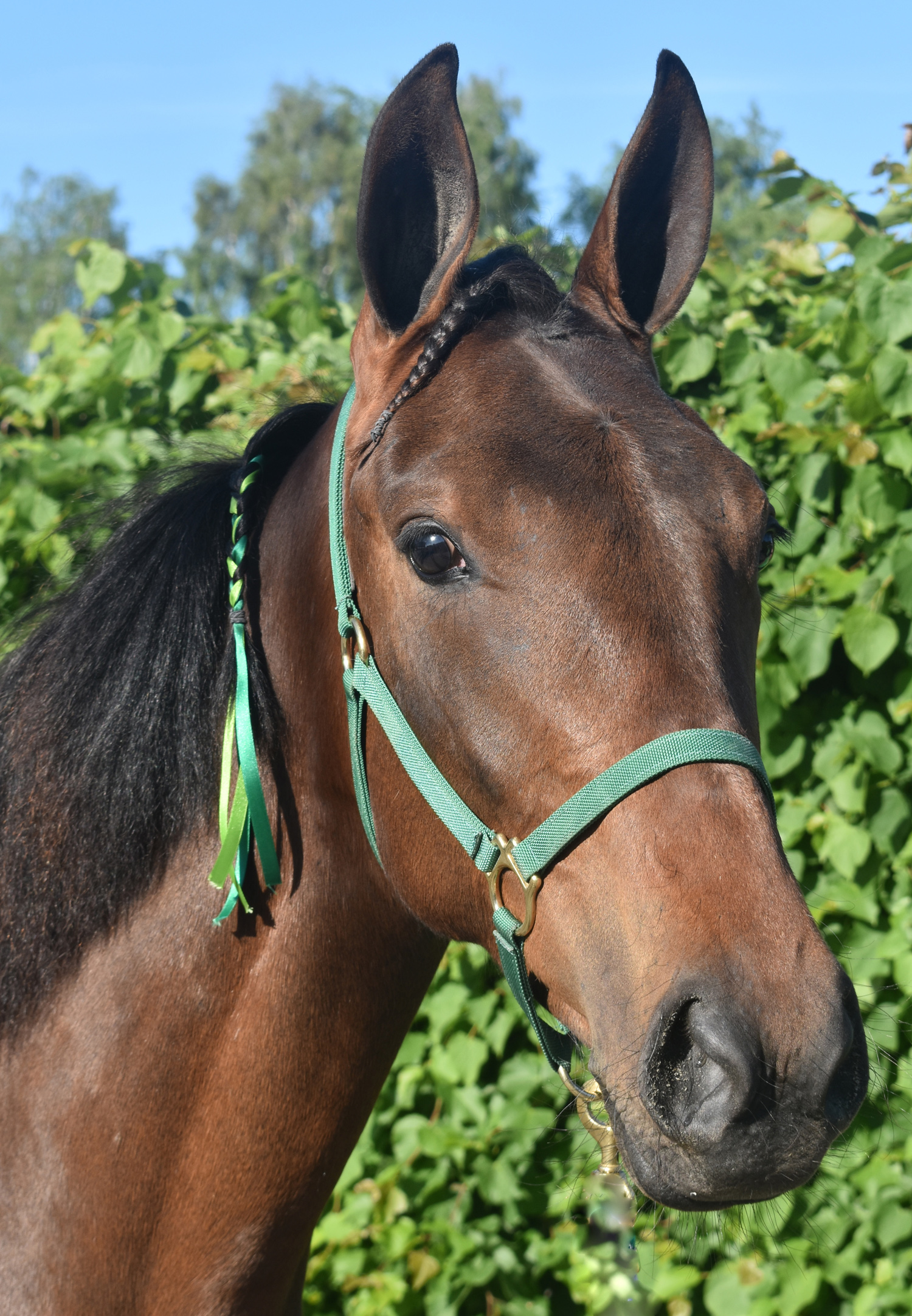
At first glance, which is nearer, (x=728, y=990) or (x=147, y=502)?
(x=728, y=990)

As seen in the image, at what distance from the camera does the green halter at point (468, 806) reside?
1.15 metres

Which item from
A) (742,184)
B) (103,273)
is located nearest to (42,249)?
(742,184)

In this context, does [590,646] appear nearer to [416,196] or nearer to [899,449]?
[416,196]

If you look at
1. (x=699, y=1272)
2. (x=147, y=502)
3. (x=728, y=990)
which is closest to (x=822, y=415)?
(x=147, y=502)

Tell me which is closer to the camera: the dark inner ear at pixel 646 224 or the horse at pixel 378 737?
the horse at pixel 378 737

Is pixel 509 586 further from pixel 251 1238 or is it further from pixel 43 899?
pixel 251 1238

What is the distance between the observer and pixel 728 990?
3.38ft

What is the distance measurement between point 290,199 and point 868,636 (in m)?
34.2

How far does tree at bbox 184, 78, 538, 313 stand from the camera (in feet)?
103

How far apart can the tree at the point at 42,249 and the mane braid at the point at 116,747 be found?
132 feet

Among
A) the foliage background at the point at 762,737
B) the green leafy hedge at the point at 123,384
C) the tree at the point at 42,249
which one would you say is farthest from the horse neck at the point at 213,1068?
the tree at the point at 42,249

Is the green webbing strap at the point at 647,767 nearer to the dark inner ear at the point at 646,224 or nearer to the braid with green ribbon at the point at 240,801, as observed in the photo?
the braid with green ribbon at the point at 240,801

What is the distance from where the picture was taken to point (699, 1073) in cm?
105

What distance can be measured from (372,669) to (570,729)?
0.32 metres
